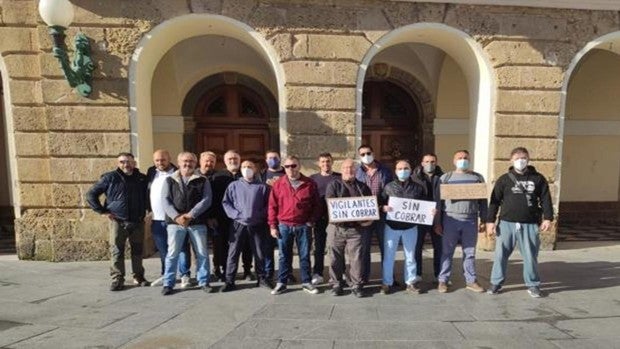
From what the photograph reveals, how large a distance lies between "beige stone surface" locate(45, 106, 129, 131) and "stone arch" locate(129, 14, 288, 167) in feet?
0.56

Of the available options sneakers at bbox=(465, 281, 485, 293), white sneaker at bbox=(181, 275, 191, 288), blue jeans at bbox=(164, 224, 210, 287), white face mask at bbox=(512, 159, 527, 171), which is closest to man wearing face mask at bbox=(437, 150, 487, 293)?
sneakers at bbox=(465, 281, 485, 293)

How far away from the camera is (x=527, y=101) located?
6.49 m

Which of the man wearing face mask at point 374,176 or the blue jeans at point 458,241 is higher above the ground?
the man wearing face mask at point 374,176

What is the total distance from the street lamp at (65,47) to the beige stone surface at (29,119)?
0.76 m

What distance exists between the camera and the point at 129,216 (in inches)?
187

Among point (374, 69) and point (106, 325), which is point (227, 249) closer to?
point (106, 325)

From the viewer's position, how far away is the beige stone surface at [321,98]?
20.5 feet

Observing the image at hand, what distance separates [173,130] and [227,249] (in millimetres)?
4446

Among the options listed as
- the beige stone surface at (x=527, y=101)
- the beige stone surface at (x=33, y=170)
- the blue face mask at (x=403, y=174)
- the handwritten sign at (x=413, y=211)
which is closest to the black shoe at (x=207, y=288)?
the handwritten sign at (x=413, y=211)

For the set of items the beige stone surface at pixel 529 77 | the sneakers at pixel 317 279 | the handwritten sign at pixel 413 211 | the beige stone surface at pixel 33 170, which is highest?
the beige stone surface at pixel 529 77

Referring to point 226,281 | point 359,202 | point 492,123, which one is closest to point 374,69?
point 492,123

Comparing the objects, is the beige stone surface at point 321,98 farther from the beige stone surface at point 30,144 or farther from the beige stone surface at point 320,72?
the beige stone surface at point 30,144

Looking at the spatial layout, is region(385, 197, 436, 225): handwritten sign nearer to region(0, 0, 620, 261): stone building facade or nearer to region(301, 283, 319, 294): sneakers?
region(301, 283, 319, 294): sneakers

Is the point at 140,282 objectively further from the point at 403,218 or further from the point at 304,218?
the point at 403,218
